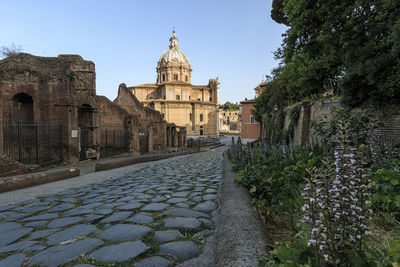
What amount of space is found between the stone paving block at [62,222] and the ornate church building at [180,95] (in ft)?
163

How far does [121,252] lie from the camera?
1.91m

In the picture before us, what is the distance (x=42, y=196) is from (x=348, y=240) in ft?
16.6

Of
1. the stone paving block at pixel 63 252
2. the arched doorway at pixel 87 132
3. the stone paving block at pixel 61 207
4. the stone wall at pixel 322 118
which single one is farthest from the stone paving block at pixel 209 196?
the arched doorway at pixel 87 132

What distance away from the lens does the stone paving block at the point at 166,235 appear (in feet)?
7.05

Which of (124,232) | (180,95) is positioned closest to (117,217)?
(124,232)

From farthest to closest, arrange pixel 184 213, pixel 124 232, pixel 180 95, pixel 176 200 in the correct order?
pixel 180 95, pixel 176 200, pixel 184 213, pixel 124 232

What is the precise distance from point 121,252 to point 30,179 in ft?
16.1

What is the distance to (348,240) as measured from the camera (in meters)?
1.29

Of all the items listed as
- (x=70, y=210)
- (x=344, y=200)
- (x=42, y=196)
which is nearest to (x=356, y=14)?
(x=344, y=200)

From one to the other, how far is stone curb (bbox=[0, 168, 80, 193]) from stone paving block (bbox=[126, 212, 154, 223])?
3903mm

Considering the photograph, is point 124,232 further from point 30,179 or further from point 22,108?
point 22,108

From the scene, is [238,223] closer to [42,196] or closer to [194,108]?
[42,196]

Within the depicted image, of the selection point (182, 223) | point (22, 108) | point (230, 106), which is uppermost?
point (230, 106)

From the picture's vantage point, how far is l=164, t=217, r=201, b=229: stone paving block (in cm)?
249
